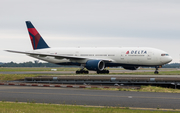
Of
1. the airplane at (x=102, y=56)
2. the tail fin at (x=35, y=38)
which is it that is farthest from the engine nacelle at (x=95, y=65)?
the tail fin at (x=35, y=38)

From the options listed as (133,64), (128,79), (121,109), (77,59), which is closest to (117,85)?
(128,79)

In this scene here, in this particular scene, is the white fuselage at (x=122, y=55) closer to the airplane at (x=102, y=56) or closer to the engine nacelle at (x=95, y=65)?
the airplane at (x=102, y=56)

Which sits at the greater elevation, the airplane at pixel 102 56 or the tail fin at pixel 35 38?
the tail fin at pixel 35 38

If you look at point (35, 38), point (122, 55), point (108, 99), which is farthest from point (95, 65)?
point (108, 99)

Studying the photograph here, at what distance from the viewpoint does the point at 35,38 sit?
60.3 metres

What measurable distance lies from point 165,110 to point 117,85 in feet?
53.8

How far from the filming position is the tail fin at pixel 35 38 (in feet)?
197

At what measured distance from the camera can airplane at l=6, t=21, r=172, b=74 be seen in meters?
49.2

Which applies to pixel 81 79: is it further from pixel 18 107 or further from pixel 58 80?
pixel 18 107

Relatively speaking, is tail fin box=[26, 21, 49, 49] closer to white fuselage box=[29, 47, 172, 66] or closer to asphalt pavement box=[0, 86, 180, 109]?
white fuselage box=[29, 47, 172, 66]

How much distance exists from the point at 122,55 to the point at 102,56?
3.98m

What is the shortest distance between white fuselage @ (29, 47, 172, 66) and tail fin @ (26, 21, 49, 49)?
12.8 feet

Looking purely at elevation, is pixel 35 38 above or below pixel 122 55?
above

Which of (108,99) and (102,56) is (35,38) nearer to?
(102,56)
